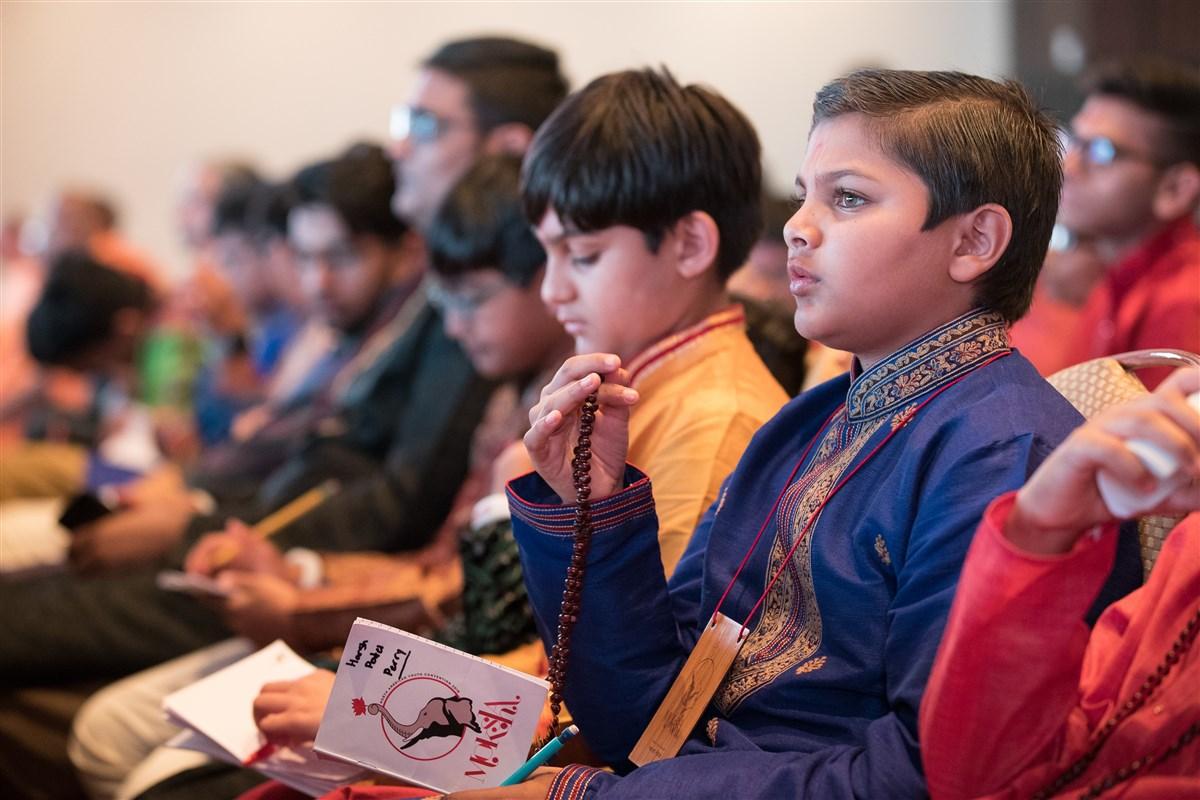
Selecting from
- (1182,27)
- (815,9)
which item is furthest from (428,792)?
(815,9)

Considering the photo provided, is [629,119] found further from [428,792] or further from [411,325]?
[411,325]

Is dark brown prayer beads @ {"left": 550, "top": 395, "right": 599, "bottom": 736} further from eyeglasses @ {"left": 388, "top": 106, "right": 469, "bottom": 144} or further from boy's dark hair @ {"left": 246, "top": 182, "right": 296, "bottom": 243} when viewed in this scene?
boy's dark hair @ {"left": 246, "top": 182, "right": 296, "bottom": 243}

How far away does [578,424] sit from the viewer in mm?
1396

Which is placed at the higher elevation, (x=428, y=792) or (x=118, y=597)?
(x=428, y=792)

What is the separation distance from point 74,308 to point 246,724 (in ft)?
10.4

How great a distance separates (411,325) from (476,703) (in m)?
2.05

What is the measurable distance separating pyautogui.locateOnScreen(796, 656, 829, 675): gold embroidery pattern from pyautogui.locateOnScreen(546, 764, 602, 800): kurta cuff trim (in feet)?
0.75

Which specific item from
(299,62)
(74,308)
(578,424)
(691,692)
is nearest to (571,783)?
(691,692)

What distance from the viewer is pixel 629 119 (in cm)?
188

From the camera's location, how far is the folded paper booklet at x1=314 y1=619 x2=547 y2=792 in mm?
1317

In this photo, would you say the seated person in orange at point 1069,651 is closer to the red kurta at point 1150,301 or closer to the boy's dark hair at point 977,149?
the boy's dark hair at point 977,149

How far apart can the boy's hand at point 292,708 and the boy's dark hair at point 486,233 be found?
1.01 metres

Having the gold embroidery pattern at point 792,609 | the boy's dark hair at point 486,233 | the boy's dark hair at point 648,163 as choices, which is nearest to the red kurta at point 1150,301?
the boy's dark hair at point 648,163

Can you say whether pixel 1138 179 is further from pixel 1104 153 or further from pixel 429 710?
pixel 429 710
